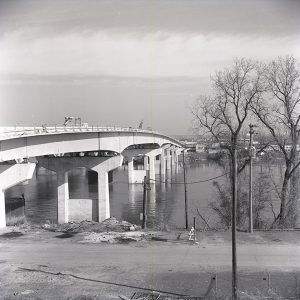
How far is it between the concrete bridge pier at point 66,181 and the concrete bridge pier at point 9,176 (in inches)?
347

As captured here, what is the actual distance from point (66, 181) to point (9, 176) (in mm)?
10575

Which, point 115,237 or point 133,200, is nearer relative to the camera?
point 115,237

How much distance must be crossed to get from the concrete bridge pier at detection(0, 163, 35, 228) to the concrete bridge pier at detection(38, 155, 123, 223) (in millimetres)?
8810

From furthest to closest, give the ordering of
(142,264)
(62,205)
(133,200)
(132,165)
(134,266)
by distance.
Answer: (132,165)
(133,200)
(62,205)
(142,264)
(134,266)

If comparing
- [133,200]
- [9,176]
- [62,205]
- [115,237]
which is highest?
[9,176]

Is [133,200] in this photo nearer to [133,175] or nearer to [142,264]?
[133,175]

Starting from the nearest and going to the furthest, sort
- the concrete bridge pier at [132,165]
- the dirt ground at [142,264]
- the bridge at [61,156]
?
the dirt ground at [142,264] → the bridge at [61,156] → the concrete bridge pier at [132,165]

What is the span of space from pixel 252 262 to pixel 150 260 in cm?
357

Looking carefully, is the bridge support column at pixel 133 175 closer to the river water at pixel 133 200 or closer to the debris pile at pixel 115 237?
Result: the river water at pixel 133 200

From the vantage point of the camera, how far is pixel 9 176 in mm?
26422

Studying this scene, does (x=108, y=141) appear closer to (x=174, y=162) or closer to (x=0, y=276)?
(x=0, y=276)

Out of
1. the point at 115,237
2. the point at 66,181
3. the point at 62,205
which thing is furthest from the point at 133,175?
the point at 115,237

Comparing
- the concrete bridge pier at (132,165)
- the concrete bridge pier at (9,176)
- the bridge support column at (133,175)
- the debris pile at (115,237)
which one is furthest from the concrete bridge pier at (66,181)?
the bridge support column at (133,175)

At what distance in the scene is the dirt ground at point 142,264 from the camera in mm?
14102
